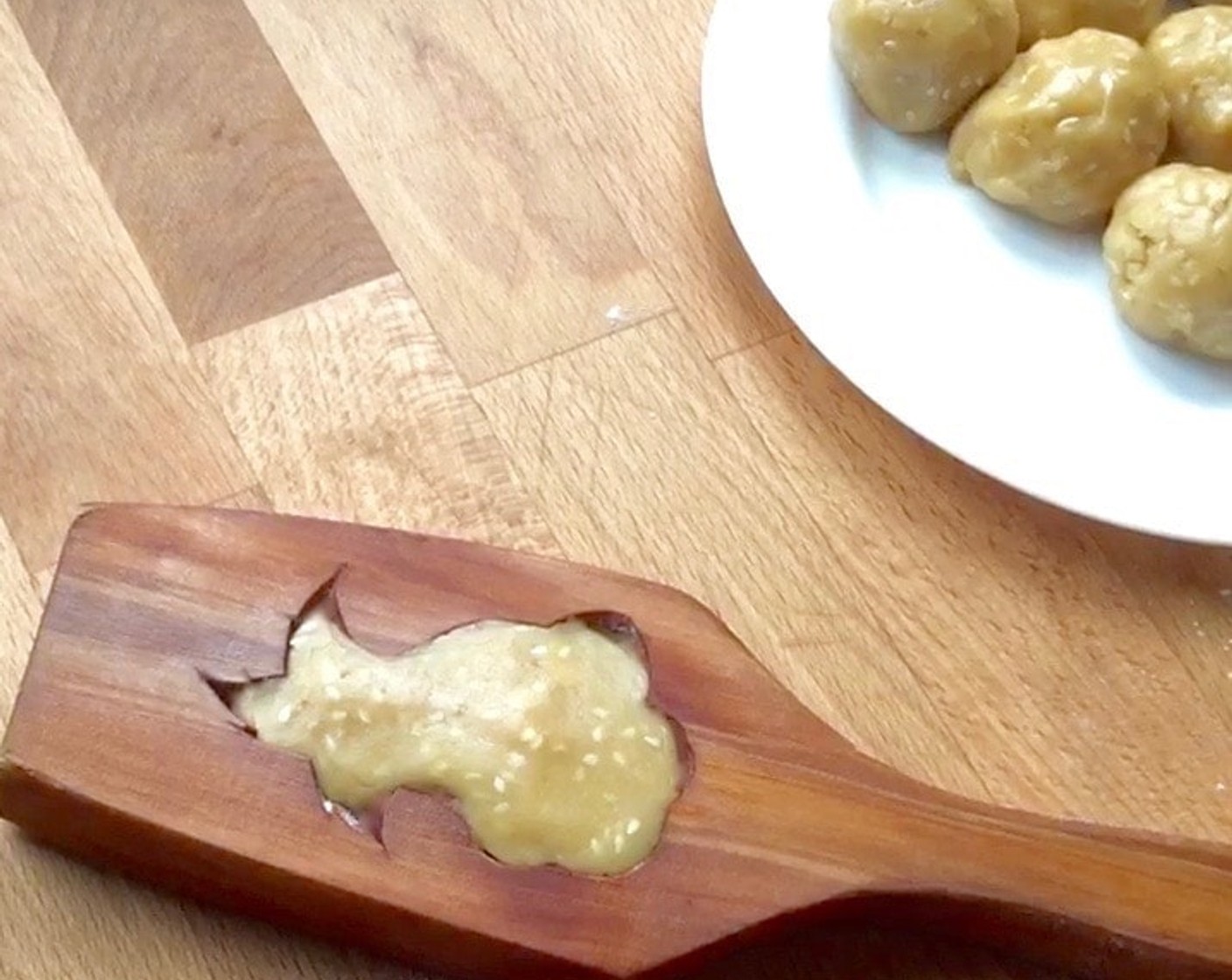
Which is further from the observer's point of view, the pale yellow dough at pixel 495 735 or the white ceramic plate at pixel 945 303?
Result: the white ceramic plate at pixel 945 303

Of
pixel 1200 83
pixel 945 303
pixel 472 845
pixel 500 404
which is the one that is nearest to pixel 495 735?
pixel 472 845

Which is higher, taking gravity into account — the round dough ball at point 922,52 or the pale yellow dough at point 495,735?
the round dough ball at point 922,52

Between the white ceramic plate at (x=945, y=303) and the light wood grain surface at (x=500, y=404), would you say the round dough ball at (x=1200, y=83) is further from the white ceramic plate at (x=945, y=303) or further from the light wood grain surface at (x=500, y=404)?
the light wood grain surface at (x=500, y=404)

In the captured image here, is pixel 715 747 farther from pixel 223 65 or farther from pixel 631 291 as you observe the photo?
pixel 223 65

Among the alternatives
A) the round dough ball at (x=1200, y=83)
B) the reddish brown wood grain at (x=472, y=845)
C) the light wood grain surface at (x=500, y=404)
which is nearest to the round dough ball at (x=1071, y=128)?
the round dough ball at (x=1200, y=83)

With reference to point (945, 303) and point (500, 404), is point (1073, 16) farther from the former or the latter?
point (500, 404)

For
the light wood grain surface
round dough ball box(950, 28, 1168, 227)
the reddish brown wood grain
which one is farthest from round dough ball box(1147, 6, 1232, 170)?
the reddish brown wood grain
